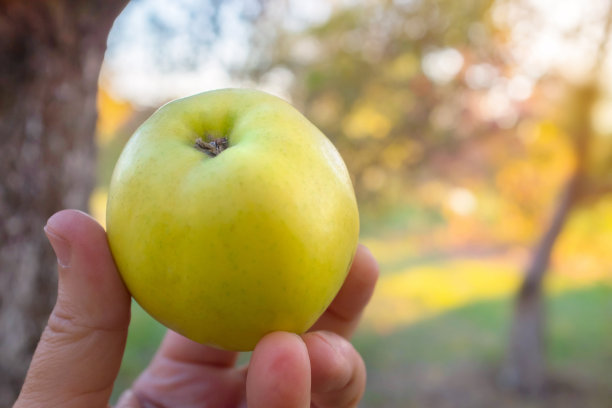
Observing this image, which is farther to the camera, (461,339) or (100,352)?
(461,339)

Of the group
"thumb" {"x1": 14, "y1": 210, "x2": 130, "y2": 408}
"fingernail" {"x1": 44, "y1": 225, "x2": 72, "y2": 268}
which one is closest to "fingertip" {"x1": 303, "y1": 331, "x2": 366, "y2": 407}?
"thumb" {"x1": 14, "y1": 210, "x2": 130, "y2": 408}

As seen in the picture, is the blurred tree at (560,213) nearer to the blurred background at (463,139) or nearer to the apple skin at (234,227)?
the blurred background at (463,139)

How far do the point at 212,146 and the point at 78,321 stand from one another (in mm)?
559

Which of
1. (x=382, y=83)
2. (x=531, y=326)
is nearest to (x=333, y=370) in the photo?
(x=382, y=83)

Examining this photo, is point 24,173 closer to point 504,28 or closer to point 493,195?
point 504,28

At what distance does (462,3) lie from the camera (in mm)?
5066

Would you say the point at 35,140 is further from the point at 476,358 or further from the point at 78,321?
the point at 476,358

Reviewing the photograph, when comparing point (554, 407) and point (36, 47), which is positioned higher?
point (36, 47)

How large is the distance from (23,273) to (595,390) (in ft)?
19.5

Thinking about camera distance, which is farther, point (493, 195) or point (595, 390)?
point (493, 195)

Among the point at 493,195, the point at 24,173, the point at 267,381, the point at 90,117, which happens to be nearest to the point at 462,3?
the point at 493,195

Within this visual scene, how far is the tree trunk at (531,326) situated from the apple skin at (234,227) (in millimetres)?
4997

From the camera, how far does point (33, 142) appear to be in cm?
213

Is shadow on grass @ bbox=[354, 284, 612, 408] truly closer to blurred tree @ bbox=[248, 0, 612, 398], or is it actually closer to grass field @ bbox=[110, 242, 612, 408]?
grass field @ bbox=[110, 242, 612, 408]
